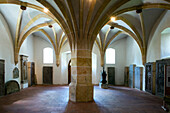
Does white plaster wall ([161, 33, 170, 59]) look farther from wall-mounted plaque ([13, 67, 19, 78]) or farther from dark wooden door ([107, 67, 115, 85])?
wall-mounted plaque ([13, 67, 19, 78])

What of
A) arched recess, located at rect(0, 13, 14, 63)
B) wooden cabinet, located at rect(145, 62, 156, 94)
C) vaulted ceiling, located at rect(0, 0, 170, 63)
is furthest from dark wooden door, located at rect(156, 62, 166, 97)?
arched recess, located at rect(0, 13, 14, 63)

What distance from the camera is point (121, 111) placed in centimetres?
458

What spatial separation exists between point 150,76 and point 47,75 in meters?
9.47

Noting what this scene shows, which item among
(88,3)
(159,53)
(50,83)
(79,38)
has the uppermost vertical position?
(88,3)

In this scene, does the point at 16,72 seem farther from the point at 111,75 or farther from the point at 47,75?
the point at 111,75

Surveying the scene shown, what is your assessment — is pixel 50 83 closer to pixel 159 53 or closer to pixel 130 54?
pixel 130 54

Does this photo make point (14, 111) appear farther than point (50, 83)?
No

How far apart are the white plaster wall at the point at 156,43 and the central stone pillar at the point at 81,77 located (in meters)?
4.65

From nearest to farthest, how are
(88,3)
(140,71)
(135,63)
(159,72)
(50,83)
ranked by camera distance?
(88,3)
(159,72)
(140,71)
(135,63)
(50,83)

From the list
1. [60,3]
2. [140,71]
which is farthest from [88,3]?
[140,71]

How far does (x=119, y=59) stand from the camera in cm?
1256

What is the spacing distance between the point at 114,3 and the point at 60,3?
256 cm

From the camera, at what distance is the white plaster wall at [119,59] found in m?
12.5

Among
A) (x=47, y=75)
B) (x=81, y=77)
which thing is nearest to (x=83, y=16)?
(x=81, y=77)
